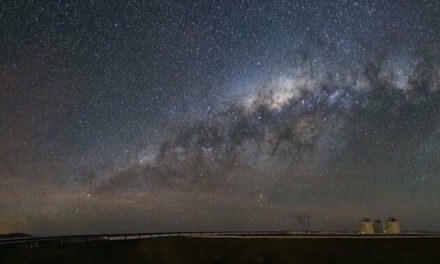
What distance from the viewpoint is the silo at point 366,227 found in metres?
90.2

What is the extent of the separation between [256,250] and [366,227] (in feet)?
149

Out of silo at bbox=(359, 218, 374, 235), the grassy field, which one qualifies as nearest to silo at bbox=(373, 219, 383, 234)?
silo at bbox=(359, 218, 374, 235)

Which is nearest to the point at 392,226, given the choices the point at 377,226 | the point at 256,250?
the point at 377,226

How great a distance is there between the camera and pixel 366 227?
90938 millimetres

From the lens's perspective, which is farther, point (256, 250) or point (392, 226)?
point (392, 226)

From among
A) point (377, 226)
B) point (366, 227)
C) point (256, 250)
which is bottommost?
point (256, 250)

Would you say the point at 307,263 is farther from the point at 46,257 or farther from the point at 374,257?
the point at 46,257

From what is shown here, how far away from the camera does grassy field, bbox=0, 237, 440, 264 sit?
147 feet

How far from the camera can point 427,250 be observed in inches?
2244

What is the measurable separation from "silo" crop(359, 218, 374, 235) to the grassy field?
29.1 metres

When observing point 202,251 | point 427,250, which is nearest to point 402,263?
point 427,250

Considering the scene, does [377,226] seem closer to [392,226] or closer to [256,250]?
[392,226]

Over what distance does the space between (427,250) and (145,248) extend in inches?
1304

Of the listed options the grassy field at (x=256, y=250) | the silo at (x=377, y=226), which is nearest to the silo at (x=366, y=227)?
the silo at (x=377, y=226)
